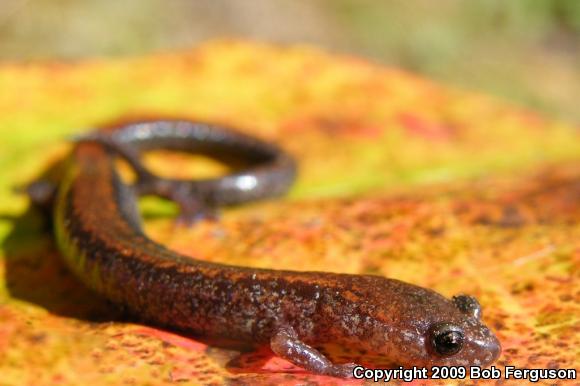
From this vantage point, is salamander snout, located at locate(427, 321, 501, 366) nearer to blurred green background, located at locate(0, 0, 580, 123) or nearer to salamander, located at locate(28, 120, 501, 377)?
salamander, located at locate(28, 120, 501, 377)

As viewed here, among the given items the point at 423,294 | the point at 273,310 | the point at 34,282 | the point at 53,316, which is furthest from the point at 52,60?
the point at 423,294

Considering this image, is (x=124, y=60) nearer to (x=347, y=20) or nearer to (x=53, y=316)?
(x=53, y=316)

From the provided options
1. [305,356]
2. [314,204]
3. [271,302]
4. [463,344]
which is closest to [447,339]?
[463,344]

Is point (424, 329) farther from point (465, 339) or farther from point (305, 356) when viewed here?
point (305, 356)

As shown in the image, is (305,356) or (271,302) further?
(271,302)

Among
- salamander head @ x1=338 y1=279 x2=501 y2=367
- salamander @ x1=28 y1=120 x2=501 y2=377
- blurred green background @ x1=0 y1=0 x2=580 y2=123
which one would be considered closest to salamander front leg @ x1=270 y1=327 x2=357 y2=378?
salamander @ x1=28 y1=120 x2=501 y2=377

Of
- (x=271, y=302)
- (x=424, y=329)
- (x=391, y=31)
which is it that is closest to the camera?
(x=424, y=329)

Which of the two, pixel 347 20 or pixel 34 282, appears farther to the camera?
pixel 347 20

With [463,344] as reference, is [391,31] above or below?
above
